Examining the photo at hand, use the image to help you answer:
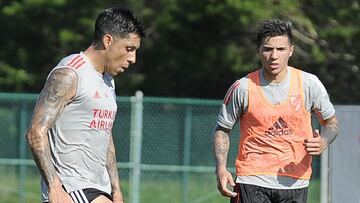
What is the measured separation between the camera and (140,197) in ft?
48.5

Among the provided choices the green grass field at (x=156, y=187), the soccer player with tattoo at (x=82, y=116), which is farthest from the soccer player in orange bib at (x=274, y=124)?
A: the green grass field at (x=156, y=187)

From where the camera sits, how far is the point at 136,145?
1453cm

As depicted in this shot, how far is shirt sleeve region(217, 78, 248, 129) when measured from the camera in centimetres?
764

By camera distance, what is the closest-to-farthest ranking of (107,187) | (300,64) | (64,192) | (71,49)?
1. (64,192)
2. (107,187)
3. (300,64)
4. (71,49)

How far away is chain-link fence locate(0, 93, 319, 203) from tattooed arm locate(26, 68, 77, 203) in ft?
27.0

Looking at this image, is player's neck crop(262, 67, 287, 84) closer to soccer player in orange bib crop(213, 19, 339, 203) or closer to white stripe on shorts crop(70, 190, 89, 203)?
soccer player in orange bib crop(213, 19, 339, 203)

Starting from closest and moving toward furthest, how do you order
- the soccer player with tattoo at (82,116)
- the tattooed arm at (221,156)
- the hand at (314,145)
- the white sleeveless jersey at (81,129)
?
the soccer player with tattoo at (82,116) < the white sleeveless jersey at (81,129) < the hand at (314,145) < the tattooed arm at (221,156)

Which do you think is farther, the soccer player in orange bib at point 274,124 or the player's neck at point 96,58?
the soccer player in orange bib at point 274,124

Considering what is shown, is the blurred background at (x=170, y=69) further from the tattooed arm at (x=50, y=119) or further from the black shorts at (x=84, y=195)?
the tattooed arm at (x=50, y=119)

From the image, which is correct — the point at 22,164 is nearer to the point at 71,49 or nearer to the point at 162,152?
the point at 162,152

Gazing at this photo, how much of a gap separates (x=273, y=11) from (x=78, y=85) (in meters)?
14.6

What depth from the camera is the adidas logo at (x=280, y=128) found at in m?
7.54

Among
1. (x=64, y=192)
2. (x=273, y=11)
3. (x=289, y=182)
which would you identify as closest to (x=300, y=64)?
(x=273, y=11)

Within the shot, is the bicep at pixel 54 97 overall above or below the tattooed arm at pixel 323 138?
above
